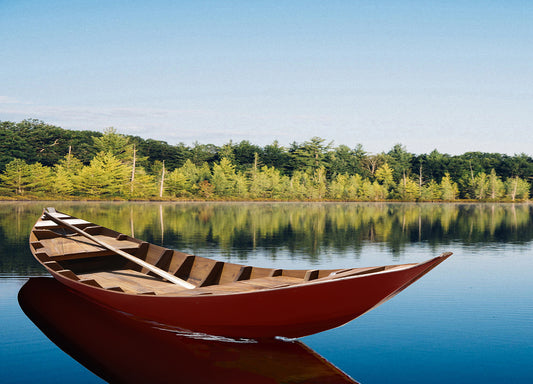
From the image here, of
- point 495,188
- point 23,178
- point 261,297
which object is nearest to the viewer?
point 261,297

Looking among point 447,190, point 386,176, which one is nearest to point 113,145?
point 386,176

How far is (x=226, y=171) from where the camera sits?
6341cm

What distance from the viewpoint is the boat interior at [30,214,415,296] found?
5.82 m

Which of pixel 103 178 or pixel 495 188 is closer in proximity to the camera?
pixel 103 178

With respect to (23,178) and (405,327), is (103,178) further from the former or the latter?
(405,327)

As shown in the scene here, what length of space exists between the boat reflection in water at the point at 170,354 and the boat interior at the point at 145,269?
626 mm

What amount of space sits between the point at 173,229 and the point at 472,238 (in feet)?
42.7

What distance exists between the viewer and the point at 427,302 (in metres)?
8.11

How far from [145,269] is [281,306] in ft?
14.9

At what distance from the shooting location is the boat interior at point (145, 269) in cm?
582

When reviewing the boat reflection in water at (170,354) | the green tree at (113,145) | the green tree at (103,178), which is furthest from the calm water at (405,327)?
the green tree at (113,145)

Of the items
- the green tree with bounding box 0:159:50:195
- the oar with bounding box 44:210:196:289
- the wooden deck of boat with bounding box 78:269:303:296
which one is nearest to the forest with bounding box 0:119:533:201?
the green tree with bounding box 0:159:50:195

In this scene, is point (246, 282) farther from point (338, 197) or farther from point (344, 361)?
point (338, 197)

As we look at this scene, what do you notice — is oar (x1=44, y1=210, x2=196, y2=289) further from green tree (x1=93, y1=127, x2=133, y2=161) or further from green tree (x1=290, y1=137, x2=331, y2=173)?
green tree (x1=290, y1=137, x2=331, y2=173)
